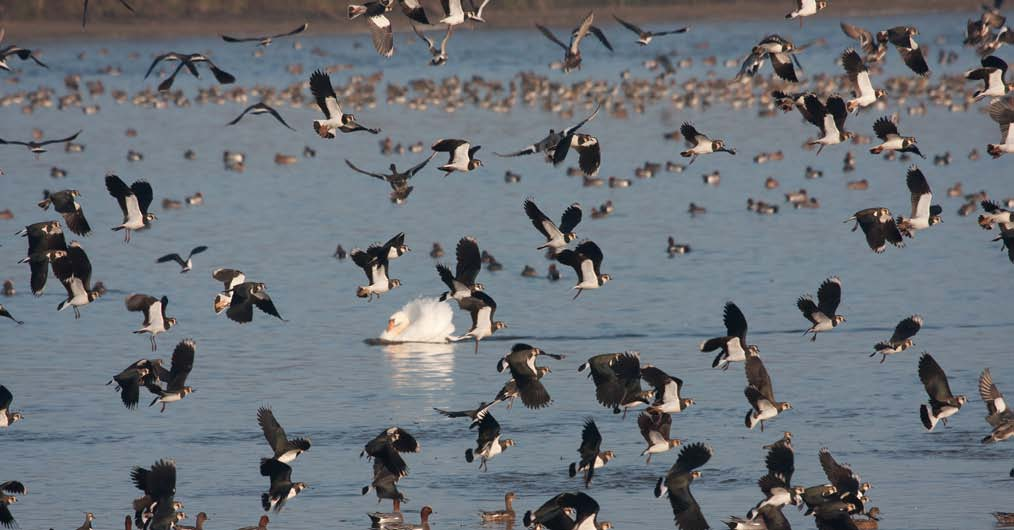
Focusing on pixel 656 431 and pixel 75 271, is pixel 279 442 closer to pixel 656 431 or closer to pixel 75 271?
pixel 75 271

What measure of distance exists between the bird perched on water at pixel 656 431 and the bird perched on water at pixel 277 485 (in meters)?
3.75

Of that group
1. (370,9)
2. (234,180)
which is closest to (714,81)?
(234,180)

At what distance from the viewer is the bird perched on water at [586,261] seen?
18406 millimetres

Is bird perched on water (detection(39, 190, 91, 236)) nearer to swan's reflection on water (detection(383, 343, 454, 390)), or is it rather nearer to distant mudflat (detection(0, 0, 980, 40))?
swan's reflection on water (detection(383, 343, 454, 390))

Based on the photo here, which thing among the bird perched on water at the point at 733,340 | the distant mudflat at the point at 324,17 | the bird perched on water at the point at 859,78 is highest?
the distant mudflat at the point at 324,17

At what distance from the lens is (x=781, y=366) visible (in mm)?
23969

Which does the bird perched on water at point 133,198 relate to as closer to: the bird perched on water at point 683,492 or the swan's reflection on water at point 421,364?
the swan's reflection on water at point 421,364

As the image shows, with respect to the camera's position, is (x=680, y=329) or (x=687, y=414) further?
(x=680, y=329)

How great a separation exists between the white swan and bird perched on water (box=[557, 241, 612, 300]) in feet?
25.1

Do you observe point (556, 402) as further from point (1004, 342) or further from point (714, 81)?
point (714, 81)

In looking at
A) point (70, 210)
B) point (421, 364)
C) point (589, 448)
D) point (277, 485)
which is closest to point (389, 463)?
point (277, 485)

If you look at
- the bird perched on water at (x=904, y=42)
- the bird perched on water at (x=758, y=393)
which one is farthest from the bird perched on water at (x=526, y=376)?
the bird perched on water at (x=904, y=42)

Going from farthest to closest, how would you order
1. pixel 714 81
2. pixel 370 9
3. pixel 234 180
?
pixel 714 81 → pixel 234 180 → pixel 370 9

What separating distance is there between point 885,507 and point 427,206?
26056 mm
